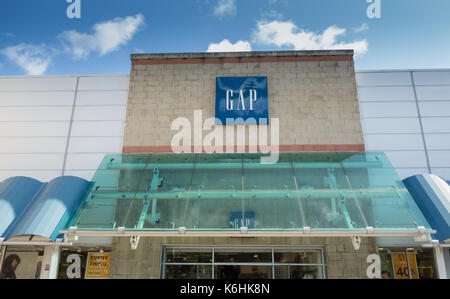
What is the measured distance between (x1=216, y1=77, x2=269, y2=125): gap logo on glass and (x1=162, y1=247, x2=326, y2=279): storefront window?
407 cm

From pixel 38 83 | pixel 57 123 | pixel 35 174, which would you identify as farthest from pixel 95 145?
pixel 38 83

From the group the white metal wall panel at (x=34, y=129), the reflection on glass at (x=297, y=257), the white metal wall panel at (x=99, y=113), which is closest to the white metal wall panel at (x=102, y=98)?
the white metal wall panel at (x=99, y=113)

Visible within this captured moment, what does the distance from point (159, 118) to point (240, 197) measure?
433 centimetres

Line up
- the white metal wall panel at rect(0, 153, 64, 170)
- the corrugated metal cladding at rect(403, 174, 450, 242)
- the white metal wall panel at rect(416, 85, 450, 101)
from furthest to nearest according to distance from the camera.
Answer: the white metal wall panel at rect(416, 85, 450, 101) < the white metal wall panel at rect(0, 153, 64, 170) < the corrugated metal cladding at rect(403, 174, 450, 242)

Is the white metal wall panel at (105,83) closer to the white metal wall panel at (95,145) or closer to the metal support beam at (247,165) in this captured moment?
the white metal wall panel at (95,145)

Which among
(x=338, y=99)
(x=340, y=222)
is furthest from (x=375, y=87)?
(x=340, y=222)

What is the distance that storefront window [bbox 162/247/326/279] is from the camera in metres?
9.27

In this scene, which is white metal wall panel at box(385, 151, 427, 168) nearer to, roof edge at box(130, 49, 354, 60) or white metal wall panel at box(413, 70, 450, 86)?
white metal wall panel at box(413, 70, 450, 86)

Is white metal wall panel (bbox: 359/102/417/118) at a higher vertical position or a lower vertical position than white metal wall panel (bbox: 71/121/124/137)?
higher

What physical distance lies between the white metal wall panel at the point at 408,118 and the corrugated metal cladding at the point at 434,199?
1.20 metres

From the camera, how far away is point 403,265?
31.9 feet

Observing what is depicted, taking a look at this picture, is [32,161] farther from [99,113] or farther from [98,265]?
[98,265]

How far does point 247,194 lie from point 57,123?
23.7 feet

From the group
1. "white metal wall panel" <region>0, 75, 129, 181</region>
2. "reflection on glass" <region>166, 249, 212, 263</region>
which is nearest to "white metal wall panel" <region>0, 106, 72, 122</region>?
"white metal wall panel" <region>0, 75, 129, 181</region>
